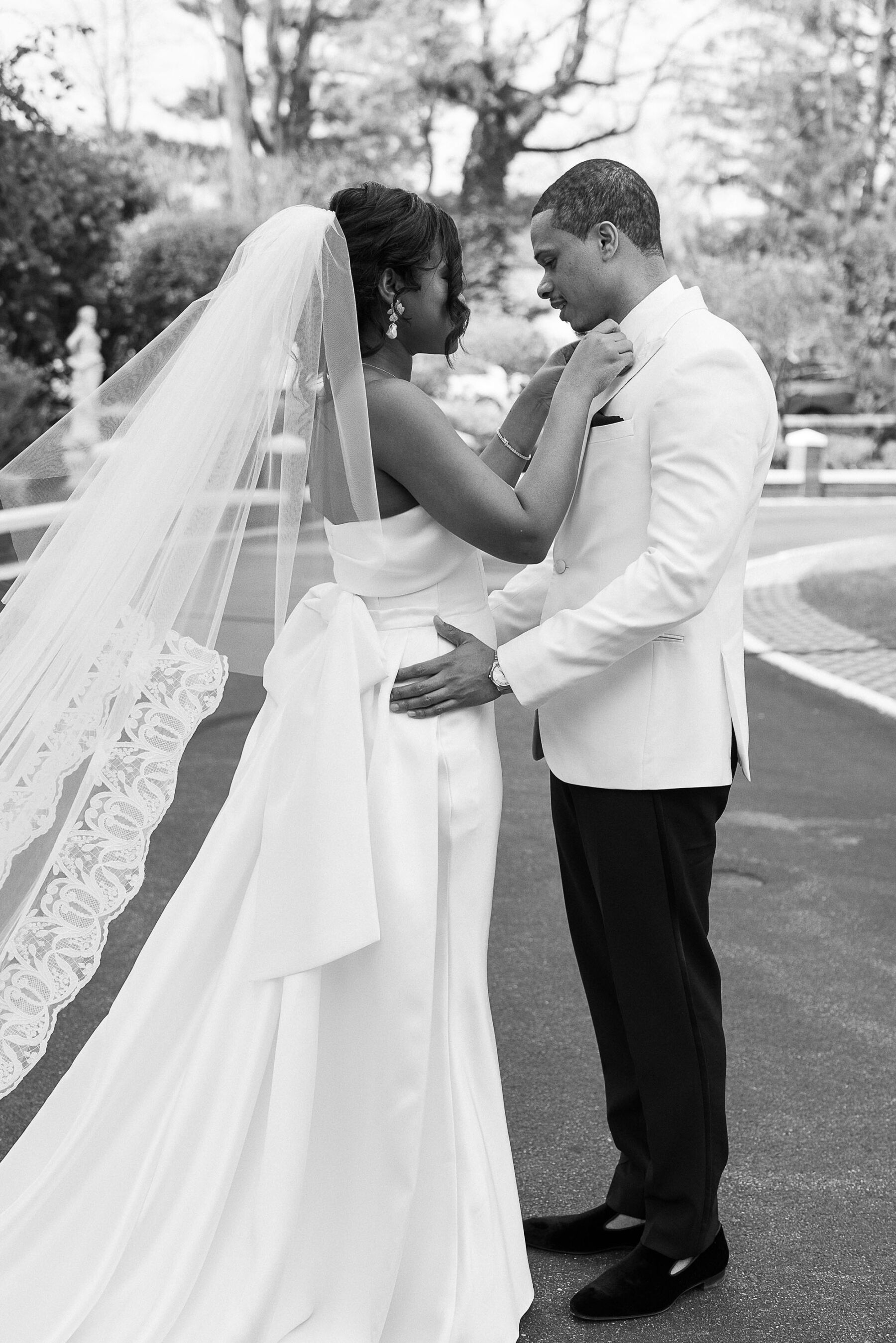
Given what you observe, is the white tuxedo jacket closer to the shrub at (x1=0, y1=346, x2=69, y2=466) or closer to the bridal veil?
the bridal veil

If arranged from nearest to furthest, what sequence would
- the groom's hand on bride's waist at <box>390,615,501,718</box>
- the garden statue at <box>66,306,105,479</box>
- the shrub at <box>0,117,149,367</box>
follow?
the groom's hand on bride's waist at <box>390,615,501,718</box>
the shrub at <box>0,117,149,367</box>
the garden statue at <box>66,306,105,479</box>

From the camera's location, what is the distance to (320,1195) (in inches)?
110

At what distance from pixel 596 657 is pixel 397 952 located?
0.69m

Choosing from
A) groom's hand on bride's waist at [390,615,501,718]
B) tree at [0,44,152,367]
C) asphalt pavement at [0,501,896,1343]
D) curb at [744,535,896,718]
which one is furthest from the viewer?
tree at [0,44,152,367]

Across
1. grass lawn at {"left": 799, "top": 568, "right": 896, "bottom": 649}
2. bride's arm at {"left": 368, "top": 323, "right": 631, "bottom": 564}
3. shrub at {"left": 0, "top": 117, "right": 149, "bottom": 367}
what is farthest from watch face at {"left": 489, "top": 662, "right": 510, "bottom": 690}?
shrub at {"left": 0, "top": 117, "right": 149, "bottom": 367}

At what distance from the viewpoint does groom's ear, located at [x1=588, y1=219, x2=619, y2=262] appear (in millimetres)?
2814

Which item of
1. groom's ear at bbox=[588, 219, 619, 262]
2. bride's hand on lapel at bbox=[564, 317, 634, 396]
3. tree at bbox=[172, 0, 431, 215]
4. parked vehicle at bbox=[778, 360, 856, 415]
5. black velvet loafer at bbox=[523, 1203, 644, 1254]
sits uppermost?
tree at bbox=[172, 0, 431, 215]

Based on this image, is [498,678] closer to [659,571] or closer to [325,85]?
[659,571]

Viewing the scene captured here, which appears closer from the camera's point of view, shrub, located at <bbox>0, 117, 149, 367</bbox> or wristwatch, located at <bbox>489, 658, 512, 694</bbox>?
wristwatch, located at <bbox>489, 658, 512, 694</bbox>

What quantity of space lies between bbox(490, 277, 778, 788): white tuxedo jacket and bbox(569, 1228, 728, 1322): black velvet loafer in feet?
3.31

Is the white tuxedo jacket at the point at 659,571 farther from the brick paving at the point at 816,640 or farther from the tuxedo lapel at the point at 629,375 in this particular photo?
the brick paving at the point at 816,640

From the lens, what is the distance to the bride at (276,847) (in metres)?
2.68

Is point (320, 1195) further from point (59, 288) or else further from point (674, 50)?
point (674, 50)

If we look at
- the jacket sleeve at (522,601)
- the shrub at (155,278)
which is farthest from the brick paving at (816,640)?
the shrub at (155,278)
